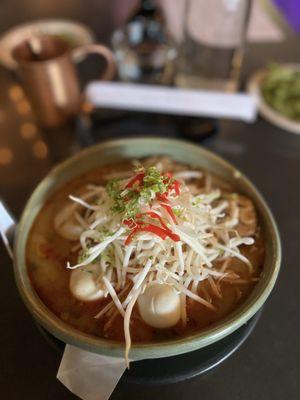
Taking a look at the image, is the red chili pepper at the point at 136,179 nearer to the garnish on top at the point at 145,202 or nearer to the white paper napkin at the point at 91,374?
the garnish on top at the point at 145,202

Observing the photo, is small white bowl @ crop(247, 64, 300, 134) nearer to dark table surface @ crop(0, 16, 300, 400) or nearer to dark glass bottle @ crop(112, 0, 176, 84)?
dark table surface @ crop(0, 16, 300, 400)

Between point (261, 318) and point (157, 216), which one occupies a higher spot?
point (157, 216)

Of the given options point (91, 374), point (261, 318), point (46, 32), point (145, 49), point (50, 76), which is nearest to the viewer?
point (91, 374)

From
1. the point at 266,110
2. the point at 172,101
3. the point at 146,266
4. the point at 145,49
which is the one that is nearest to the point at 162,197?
the point at 146,266

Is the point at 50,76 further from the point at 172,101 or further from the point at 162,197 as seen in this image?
the point at 162,197

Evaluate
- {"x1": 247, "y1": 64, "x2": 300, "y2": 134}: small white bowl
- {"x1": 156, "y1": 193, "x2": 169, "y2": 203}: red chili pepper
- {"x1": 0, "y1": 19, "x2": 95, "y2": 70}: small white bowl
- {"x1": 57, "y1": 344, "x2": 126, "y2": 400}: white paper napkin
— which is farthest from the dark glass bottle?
{"x1": 57, "y1": 344, "x2": 126, "y2": 400}: white paper napkin

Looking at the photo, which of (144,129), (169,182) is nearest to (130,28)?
(144,129)

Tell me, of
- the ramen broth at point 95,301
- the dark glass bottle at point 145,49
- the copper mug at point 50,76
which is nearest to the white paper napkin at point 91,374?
the ramen broth at point 95,301
